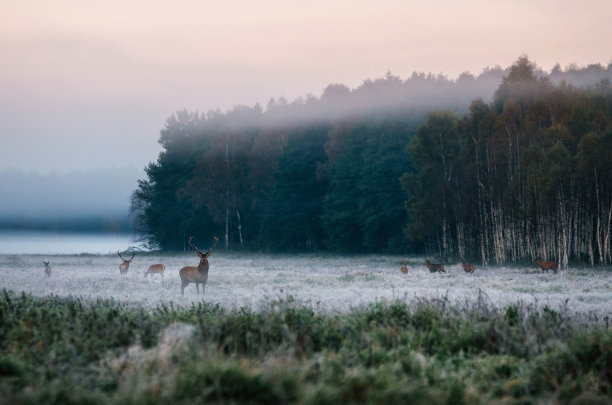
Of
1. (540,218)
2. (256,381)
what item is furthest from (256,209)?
(256,381)

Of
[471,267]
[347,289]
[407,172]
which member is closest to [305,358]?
[347,289]

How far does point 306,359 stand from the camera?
248 inches

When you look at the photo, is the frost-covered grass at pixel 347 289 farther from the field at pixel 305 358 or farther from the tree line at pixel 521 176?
the tree line at pixel 521 176

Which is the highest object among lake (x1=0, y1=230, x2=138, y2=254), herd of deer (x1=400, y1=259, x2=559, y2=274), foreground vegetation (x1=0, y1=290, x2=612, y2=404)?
lake (x1=0, y1=230, x2=138, y2=254)

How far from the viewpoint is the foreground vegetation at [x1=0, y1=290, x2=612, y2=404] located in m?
4.89

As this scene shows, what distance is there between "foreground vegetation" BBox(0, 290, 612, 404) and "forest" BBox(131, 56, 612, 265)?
23.8 metres

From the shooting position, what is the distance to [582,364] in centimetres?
646

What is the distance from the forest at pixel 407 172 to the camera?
31.6 meters

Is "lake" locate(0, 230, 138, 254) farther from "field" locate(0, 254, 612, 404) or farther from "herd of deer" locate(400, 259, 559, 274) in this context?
"field" locate(0, 254, 612, 404)

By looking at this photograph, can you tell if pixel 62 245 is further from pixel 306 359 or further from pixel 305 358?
pixel 305 358

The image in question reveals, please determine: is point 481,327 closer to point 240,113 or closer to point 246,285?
point 246,285

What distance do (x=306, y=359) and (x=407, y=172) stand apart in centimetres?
3883

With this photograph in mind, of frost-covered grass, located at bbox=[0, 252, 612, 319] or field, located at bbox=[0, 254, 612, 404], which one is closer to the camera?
field, located at bbox=[0, 254, 612, 404]

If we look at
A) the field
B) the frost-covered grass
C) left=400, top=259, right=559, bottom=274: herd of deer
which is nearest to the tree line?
left=400, top=259, right=559, bottom=274: herd of deer
